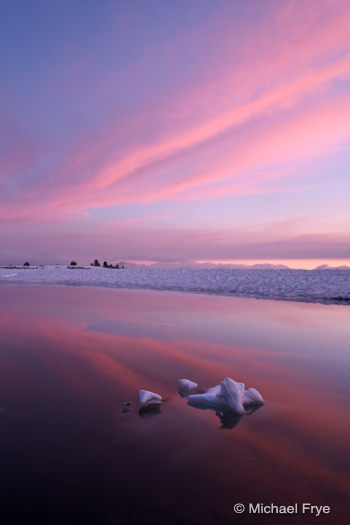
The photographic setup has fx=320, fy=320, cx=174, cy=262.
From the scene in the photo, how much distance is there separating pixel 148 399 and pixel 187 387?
0.56 m

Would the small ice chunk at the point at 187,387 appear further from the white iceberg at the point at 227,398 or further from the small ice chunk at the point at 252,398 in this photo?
the small ice chunk at the point at 252,398

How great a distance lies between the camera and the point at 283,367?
4.27 meters

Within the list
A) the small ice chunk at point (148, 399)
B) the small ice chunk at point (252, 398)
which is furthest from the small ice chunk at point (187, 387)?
the small ice chunk at point (252, 398)

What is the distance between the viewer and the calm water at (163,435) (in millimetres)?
1820

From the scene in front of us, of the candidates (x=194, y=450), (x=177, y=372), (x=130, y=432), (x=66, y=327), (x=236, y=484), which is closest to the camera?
(x=236, y=484)

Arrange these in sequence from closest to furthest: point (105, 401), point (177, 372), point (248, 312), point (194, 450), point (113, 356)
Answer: point (194, 450)
point (105, 401)
point (177, 372)
point (113, 356)
point (248, 312)

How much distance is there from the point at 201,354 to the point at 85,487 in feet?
9.98

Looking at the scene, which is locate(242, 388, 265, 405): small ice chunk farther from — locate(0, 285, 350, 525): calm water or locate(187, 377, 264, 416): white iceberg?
locate(0, 285, 350, 525): calm water

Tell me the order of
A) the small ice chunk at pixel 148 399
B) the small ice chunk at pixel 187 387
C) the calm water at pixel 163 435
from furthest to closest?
1. the small ice chunk at pixel 187 387
2. the small ice chunk at pixel 148 399
3. the calm water at pixel 163 435

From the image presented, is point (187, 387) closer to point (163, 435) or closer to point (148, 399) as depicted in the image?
point (148, 399)

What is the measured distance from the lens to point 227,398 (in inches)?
122

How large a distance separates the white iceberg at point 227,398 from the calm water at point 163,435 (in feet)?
0.44

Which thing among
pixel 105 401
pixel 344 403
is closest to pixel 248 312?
pixel 344 403

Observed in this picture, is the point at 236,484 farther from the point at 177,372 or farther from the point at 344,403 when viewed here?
the point at 177,372
